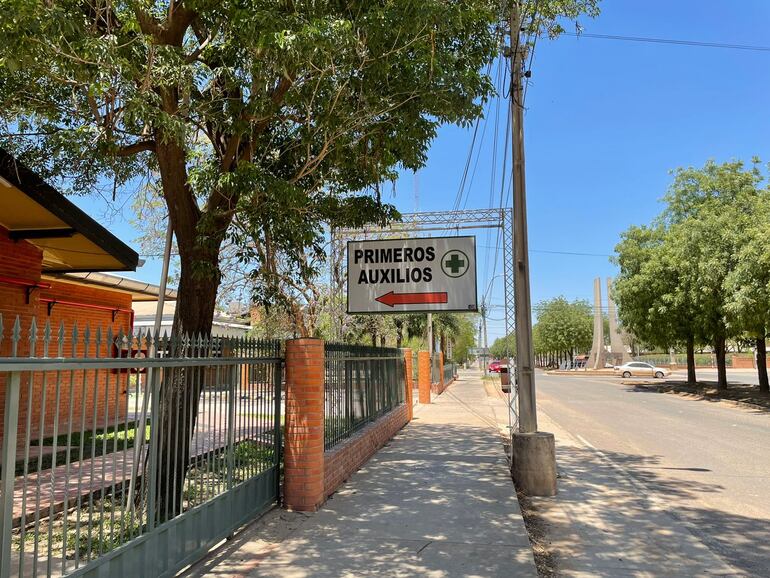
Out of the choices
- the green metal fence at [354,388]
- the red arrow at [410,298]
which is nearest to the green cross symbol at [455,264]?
the red arrow at [410,298]

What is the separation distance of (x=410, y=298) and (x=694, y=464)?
5.64m

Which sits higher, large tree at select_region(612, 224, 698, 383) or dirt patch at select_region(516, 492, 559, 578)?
large tree at select_region(612, 224, 698, 383)

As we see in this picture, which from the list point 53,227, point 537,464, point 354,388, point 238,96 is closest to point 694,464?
point 537,464

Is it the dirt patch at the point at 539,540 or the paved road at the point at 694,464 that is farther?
the paved road at the point at 694,464

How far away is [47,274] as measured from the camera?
35.0 feet

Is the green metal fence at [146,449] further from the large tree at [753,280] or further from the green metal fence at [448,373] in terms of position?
the green metal fence at [448,373]

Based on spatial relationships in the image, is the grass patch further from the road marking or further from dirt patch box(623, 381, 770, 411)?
dirt patch box(623, 381, 770, 411)

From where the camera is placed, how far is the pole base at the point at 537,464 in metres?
7.46

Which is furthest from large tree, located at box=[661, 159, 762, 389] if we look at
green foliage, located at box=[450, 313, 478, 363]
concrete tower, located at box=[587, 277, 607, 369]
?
concrete tower, located at box=[587, 277, 607, 369]

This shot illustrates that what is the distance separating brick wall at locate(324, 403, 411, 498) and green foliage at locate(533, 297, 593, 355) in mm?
66370

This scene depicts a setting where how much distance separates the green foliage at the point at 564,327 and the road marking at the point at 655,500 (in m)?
66.3

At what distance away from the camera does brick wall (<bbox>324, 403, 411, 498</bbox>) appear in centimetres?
703

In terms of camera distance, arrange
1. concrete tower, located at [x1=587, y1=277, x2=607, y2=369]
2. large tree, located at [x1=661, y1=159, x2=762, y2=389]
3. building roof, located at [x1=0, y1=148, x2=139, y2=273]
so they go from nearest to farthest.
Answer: building roof, located at [x1=0, y1=148, x2=139, y2=273], large tree, located at [x1=661, y1=159, x2=762, y2=389], concrete tower, located at [x1=587, y1=277, x2=607, y2=369]

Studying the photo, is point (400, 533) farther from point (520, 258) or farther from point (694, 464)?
point (694, 464)
